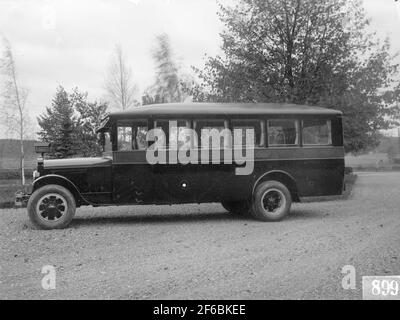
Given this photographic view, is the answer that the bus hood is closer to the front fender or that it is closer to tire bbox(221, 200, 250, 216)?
the front fender

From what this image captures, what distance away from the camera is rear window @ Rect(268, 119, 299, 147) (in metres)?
10.7

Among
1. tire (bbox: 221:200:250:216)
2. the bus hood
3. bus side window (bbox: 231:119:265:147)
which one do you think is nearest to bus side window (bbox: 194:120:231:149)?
bus side window (bbox: 231:119:265:147)

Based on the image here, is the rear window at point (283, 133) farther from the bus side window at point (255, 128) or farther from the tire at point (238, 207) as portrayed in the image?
the tire at point (238, 207)

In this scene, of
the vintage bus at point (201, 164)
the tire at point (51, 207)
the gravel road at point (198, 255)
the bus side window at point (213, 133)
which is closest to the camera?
the gravel road at point (198, 255)

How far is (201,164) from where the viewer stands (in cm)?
1028

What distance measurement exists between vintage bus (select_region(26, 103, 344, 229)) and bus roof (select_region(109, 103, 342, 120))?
20 mm

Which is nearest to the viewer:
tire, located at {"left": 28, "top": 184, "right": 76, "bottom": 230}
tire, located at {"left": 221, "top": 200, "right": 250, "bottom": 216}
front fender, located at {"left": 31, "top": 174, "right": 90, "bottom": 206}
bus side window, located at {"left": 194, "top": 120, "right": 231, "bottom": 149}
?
tire, located at {"left": 28, "top": 184, "right": 76, "bottom": 230}

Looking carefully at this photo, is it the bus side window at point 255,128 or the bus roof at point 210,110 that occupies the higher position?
the bus roof at point 210,110

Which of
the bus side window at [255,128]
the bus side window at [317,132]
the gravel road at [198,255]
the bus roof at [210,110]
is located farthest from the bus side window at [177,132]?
the bus side window at [317,132]

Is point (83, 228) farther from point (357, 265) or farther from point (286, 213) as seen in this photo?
point (357, 265)

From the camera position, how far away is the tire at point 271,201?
10.6 m

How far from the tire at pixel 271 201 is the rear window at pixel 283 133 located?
851mm
